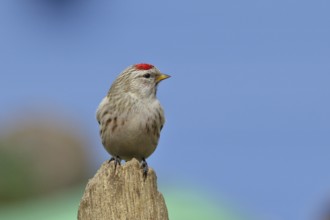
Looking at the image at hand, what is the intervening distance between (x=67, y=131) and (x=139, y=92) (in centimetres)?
1549

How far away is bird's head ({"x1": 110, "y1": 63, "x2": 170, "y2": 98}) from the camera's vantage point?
333 inches

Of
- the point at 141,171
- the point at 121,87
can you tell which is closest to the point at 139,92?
the point at 121,87

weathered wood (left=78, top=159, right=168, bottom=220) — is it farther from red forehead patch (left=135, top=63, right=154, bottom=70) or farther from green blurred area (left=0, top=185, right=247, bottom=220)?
green blurred area (left=0, top=185, right=247, bottom=220)

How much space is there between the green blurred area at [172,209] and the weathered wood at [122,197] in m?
8.96

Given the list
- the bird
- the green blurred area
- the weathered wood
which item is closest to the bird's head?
the bird

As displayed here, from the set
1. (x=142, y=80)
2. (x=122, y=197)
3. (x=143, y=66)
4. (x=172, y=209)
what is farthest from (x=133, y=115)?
(x=172, y=209)

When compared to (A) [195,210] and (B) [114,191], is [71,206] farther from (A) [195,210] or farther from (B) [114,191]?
(B) [114,191]

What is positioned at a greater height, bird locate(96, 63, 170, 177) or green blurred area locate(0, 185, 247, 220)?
green blurred area locate(0, 185, 247, 220)

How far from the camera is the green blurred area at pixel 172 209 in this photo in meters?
16.3

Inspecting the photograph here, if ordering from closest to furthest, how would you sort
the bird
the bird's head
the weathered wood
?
the weathered wood → the bird → the bird's head

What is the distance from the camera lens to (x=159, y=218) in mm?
6629

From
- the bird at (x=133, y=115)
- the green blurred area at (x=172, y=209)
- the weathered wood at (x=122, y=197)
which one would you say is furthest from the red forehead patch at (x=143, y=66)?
the green blurred area at (x=172, y=209)

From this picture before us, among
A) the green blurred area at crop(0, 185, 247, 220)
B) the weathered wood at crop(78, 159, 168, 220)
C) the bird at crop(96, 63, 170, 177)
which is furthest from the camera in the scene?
the green blurred area at crop(0, 185, 247, 220)

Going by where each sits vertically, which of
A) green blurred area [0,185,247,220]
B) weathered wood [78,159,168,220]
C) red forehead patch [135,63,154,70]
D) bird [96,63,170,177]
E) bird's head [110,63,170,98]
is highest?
green blurred area [0,185,247,220]
